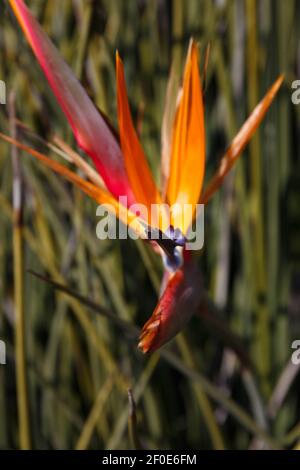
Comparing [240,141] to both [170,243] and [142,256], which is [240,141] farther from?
[142,256]

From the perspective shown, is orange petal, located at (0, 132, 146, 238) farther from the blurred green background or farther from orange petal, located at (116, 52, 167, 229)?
the blurred green background

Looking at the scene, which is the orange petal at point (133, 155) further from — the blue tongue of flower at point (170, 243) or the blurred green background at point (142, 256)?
the blurred green background at point (142, 256)

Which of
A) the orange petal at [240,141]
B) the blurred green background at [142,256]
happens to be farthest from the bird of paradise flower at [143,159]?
the blurred green background at [142,256]

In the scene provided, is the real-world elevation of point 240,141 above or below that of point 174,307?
above

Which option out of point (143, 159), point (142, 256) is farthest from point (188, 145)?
point (142, 256)

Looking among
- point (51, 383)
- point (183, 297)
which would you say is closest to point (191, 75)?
point (183, 297)

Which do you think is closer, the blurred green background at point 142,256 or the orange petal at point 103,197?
the orange petal at point 103,197

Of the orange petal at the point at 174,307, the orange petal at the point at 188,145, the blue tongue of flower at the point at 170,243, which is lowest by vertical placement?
the orange petal at the point at 174,307

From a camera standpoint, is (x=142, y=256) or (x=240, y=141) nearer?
(x=240, y=141)
